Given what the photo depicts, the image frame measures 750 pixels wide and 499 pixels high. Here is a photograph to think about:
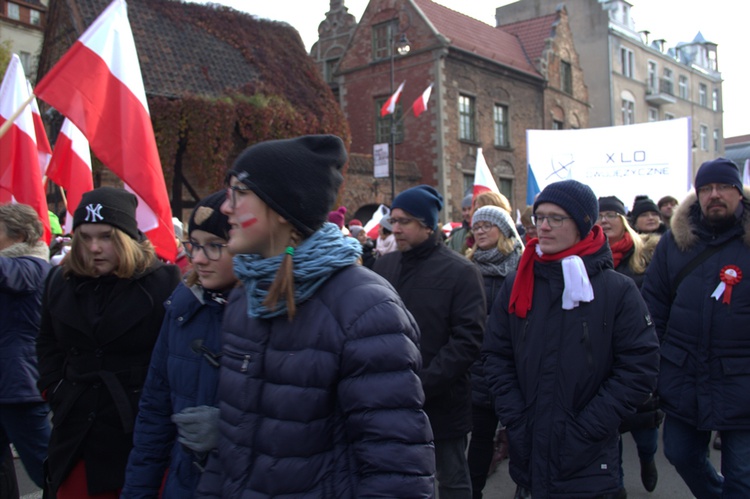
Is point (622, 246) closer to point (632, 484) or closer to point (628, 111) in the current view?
point (632, 484)

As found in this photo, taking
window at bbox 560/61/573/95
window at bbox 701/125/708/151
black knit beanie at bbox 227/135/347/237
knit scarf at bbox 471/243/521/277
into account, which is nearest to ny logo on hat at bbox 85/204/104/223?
black knit beanie at bbox 227/135/347/237

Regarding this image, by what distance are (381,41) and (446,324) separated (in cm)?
2389

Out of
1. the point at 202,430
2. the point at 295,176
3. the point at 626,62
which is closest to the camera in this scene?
the point at 295,176

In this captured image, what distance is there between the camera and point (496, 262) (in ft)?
15.2

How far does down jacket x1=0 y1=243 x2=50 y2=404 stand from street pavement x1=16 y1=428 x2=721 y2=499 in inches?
55.2

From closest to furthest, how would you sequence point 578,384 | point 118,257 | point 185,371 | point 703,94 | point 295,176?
point 295,176 < point 185,371 < point 578,384 < point 118,257 < point 703,94

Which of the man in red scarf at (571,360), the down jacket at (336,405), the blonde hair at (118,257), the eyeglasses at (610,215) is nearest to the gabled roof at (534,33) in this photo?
the eyeglasses at (610,215)

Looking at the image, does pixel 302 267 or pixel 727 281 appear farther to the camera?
pixel 727 281

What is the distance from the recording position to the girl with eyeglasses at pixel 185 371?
2266 millimetres

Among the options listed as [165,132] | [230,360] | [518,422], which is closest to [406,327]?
[230,360]

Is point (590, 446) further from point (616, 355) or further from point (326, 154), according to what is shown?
point (326, 154)

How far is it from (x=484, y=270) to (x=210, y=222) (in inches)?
99.4

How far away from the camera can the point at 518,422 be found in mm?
2986

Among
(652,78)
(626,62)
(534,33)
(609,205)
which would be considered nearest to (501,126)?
(534,33)
